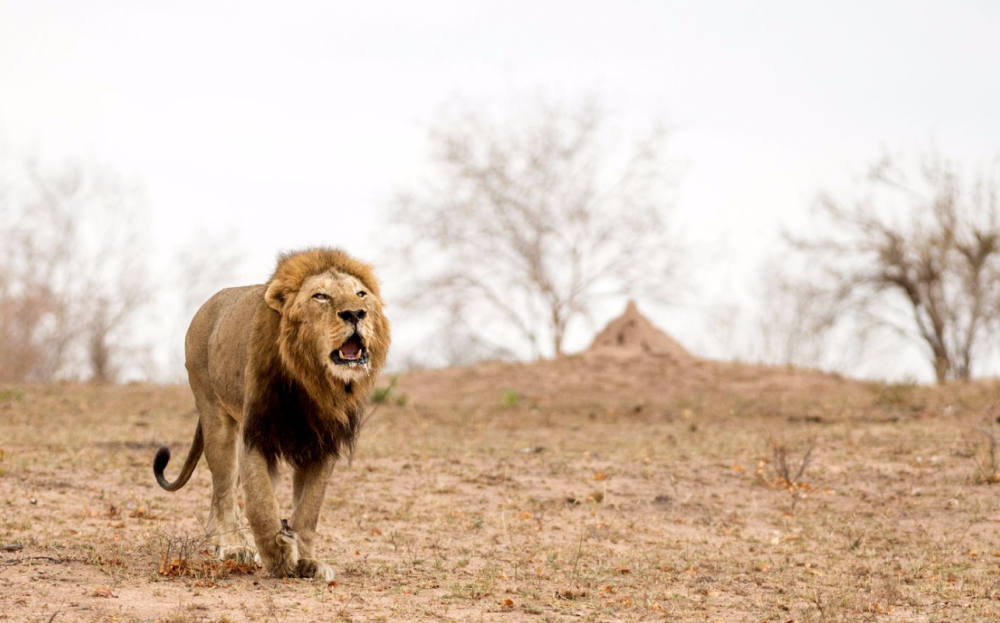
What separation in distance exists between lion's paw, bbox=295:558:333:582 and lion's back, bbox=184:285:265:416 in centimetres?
107

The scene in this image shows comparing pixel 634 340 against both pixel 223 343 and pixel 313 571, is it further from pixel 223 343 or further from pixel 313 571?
pixel 313 571

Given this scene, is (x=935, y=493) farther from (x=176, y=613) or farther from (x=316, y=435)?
(x=176, y=613)

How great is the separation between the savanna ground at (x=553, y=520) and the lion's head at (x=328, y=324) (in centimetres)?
122

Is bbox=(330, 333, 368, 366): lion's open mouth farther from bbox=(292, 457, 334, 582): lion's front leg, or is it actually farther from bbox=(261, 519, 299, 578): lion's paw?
bbox=(261, 519, 299, 578): lion's paw

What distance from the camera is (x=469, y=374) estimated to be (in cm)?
2100

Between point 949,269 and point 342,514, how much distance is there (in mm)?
24178

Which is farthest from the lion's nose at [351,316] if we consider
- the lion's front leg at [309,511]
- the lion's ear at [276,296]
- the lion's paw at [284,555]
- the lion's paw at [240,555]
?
the lion's paw at [240,555]

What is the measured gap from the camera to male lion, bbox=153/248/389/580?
6.27 meters

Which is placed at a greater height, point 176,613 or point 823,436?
point 823,436

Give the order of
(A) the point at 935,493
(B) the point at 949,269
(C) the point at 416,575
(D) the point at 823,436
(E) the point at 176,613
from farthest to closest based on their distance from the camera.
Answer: (B) the point at 949,269 → (D) the point at 823,436 → (A) the point at 935,493 → (C) the point at 416,575 → (E) the point at 176,613

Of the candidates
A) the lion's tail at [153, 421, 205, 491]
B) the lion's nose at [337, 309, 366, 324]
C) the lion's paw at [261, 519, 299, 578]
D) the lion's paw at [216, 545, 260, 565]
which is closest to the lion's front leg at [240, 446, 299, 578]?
the lion's paw at [261, 519, 299, 578]

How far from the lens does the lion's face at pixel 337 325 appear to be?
6.21 meters

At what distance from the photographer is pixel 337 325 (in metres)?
6.20

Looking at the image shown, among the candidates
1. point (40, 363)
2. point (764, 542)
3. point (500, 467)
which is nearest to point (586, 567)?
point (764, 542)
